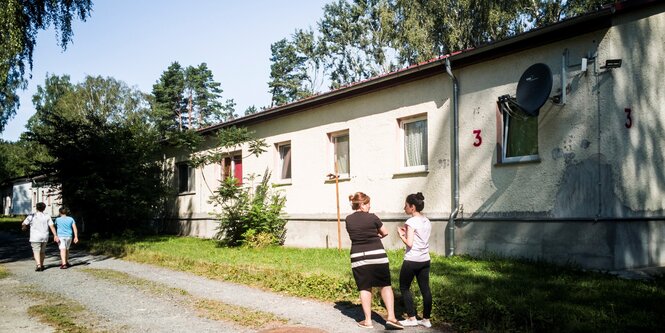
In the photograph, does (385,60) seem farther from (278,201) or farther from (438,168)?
(438,168)

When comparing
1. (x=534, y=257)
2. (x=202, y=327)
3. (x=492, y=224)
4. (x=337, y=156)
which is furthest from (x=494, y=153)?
(x=202, y=327)

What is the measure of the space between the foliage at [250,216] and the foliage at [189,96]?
46160mm

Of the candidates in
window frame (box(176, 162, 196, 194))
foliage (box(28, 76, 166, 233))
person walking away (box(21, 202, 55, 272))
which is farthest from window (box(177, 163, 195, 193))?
person walking away (box(21, 202, 55, 272))

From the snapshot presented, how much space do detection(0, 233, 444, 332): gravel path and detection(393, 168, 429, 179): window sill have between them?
4.78 metres

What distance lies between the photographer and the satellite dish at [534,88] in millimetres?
8805

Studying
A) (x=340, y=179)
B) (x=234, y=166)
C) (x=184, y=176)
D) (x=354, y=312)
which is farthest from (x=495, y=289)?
(x=184, y=176)

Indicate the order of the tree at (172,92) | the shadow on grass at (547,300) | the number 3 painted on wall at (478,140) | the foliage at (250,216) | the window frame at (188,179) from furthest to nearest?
the tree at (172,92)
the window frame at (188,179)
the foliage at (250,216)
the number 3 painted on wall at (478,140)
the shadow on grass at (547,300)

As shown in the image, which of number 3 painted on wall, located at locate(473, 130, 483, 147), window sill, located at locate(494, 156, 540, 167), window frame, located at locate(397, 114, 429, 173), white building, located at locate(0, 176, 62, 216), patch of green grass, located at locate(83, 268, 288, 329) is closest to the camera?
patch of green grass, located at locate(83, 268, 288, 329)

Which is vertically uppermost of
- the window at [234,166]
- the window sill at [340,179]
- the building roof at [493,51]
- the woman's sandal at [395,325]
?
the building roof at [493,51]

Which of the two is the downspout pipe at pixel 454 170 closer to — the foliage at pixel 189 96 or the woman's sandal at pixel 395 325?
the woman's sandal at pixel 395 325

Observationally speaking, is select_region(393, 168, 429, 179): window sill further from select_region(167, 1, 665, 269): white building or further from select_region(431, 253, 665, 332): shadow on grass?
select_region(431, 253, 665, 332): shadow on grass

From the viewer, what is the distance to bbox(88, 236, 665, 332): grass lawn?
18.1 ft

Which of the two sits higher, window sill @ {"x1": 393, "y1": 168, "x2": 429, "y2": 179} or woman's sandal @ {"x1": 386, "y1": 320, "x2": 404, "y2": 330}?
window sill @ {"x1": 393, "y1": 168, "x2": 429, "y2": 179}

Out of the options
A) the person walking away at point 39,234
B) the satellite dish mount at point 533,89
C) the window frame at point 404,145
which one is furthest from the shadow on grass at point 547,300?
the person walking away at point 39,234
